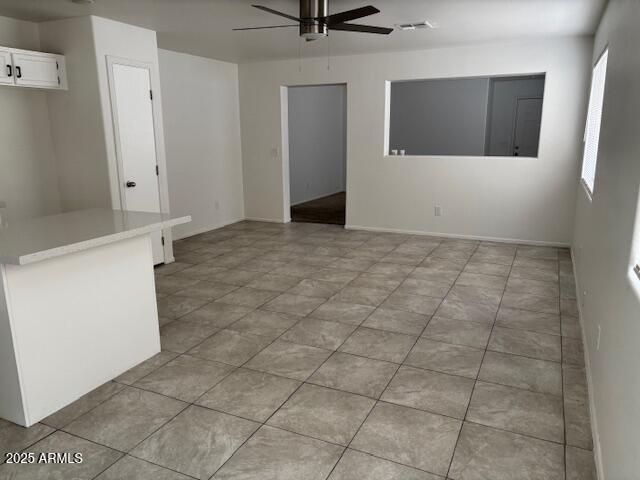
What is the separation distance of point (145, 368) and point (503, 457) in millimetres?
2071

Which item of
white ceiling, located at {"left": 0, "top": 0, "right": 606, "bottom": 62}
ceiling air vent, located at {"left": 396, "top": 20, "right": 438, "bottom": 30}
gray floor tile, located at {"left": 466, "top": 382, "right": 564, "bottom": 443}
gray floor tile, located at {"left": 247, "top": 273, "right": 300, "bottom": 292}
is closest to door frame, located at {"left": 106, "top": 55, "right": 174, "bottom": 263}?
white ceiling, located at {"left": 0, "top": 0, "right": 606, "bottom": 62}

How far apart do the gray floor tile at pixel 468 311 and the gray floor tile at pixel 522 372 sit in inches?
23.2

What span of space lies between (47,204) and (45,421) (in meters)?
2.86

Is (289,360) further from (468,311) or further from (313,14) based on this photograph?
(313,14)

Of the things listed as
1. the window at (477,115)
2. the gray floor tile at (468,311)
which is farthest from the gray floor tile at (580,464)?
the window at (477,115)

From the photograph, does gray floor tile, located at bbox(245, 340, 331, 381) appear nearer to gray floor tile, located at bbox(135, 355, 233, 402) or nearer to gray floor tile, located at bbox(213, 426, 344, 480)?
gray floor tile, located at bbox(135, 355, 233, 402)

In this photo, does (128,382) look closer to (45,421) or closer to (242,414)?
(45,421)

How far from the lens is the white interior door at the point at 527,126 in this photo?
869 centimetres

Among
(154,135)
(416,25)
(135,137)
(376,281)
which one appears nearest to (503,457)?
(376,281)

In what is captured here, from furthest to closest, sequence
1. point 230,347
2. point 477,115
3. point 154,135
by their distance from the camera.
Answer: point 477,115
point 154,135
point 230,347

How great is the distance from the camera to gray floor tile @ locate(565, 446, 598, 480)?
1.96 m

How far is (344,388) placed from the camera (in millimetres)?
2668

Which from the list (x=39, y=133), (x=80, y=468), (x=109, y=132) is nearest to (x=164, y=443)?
(x=80, y=468)

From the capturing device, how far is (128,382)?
2768 mm
